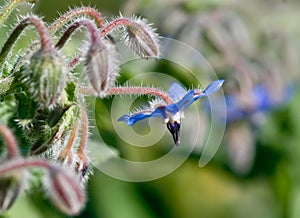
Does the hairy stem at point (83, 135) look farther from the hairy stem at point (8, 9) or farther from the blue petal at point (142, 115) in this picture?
the hairy stem at point (8, 9)

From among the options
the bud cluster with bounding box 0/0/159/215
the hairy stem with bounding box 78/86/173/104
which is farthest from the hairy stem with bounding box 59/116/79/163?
the hairy stem with bounding box 78/86/173/104

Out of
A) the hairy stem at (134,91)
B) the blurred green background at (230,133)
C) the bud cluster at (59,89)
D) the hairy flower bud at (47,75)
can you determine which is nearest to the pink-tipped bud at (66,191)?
the bud cluster at (59,89)

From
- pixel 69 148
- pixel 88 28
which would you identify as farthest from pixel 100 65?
pixel 69 148

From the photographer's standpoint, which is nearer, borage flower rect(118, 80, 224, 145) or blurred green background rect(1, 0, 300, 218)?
borage flower rect(118, 80, 224, 145)

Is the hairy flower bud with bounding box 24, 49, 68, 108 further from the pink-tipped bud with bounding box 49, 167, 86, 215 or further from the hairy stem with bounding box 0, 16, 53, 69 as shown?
the pink-tipped bud with bounding box 49, 167, 86, 215

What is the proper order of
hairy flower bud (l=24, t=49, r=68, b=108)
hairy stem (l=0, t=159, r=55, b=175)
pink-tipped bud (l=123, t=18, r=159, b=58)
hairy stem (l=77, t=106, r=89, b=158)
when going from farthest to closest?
pink-tipped bud (l=123, t=18, r=159, b=58) < hairy stem (l=77, t=106, r=89, b=158) < hairy flower bud (l=24, t=49, r=68, b=108) < hairy stem (l=0, t=159, r=55, b=175)

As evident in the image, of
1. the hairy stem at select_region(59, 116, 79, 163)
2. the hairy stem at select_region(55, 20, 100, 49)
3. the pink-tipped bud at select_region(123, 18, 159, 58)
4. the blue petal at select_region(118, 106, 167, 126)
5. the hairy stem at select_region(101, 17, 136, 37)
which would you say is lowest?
the hairy stem at select_region(59, 116, 79, 163)

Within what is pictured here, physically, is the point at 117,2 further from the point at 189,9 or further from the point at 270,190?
the point at 270,190
